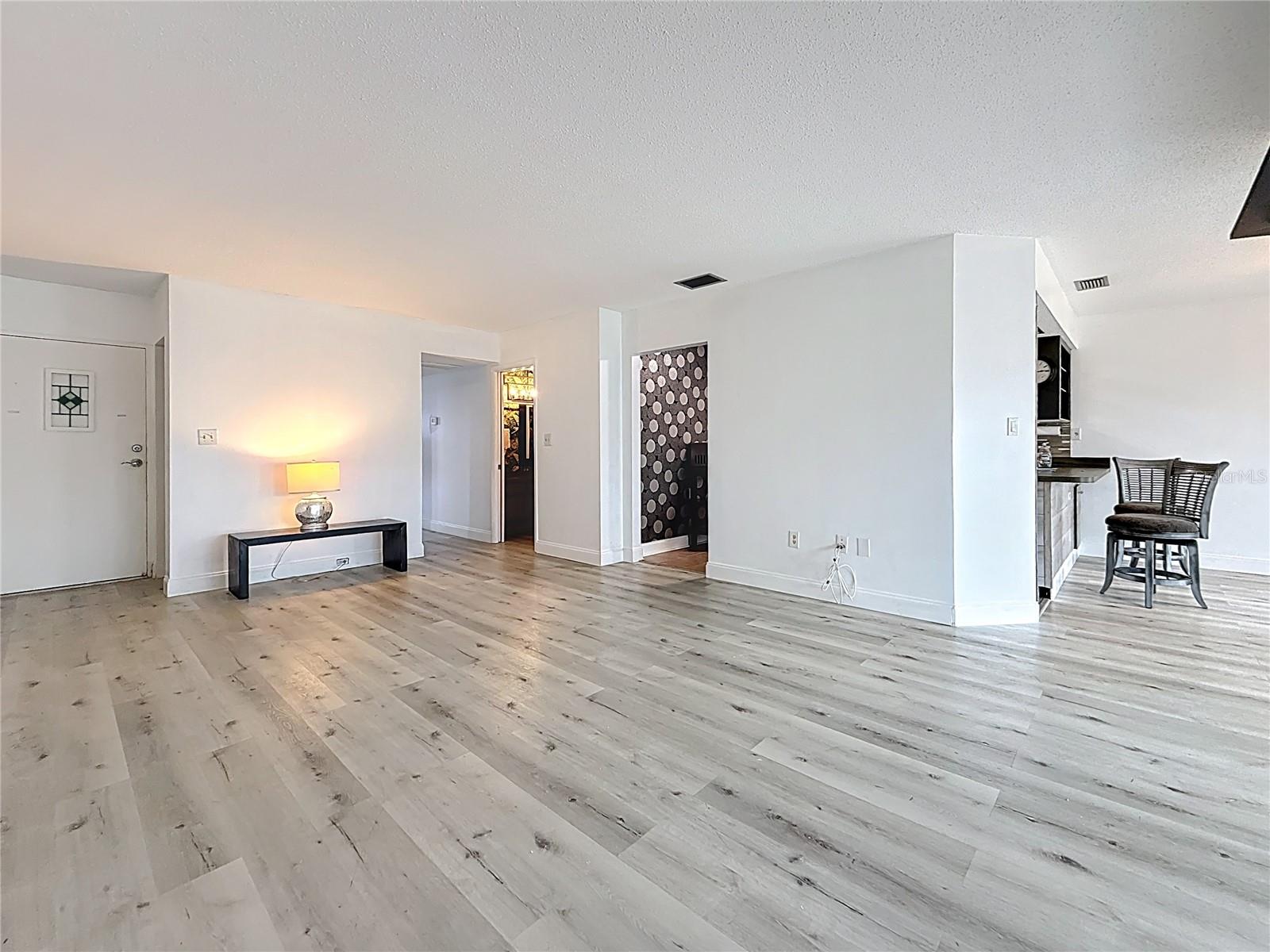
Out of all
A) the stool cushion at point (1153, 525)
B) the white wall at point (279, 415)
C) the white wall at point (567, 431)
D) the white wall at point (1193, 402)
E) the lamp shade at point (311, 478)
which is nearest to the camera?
the stool cushion at point (1153, 525)

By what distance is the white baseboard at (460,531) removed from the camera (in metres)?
6.95

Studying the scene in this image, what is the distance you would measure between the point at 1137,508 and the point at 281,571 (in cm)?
685

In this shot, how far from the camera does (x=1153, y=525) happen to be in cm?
405

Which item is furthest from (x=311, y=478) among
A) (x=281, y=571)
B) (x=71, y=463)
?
(x=71, y=463)

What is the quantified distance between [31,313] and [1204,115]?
7.08 m

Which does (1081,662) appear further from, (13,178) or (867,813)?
(13,178)

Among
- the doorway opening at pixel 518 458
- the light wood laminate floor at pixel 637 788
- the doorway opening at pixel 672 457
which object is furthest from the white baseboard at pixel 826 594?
the doorway opening at pixel 518 458

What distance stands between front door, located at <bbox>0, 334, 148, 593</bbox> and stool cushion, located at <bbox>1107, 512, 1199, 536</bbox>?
7688 millimetres

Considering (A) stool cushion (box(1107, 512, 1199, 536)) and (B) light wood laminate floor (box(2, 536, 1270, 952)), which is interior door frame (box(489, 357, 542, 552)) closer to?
(B) light wood laminate floor (box(2, 536, 1270, 952))

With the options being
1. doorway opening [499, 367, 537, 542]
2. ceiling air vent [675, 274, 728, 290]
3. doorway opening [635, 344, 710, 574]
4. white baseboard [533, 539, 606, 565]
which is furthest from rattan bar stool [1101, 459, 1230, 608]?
doorway opening [499, 367, 537, 542]

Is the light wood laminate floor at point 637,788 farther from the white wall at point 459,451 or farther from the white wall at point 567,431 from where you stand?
the white wall at point 459,451

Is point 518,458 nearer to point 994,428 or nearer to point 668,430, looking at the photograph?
point 668,430

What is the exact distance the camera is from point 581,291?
487cm

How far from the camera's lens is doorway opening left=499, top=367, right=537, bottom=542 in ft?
23.4
